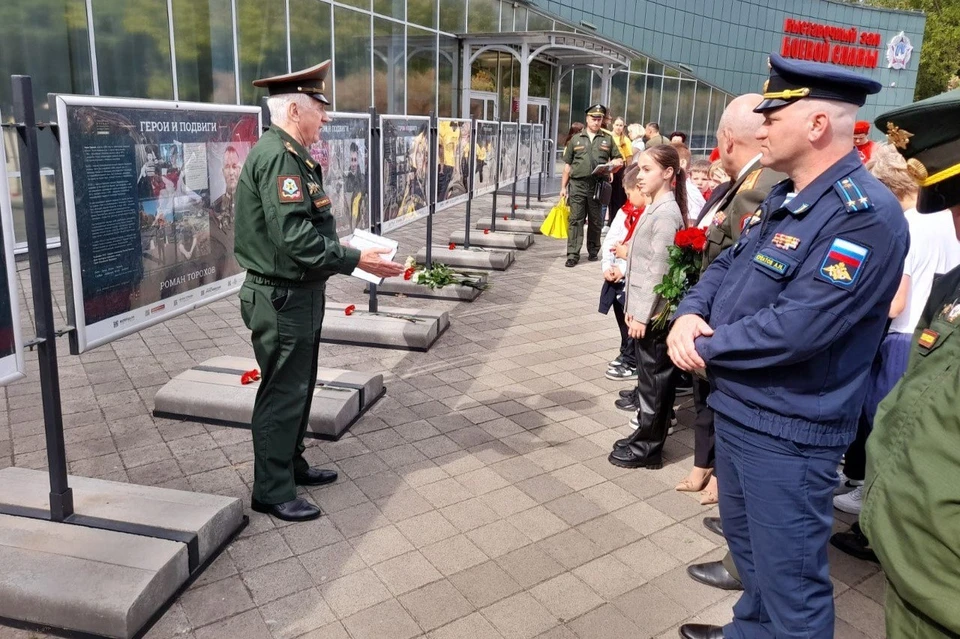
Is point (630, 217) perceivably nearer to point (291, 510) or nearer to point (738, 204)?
point (738, 204)

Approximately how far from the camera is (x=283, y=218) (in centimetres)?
321

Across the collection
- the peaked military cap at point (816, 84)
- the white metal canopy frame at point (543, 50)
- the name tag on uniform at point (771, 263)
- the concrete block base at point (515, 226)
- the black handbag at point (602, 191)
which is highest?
the white metal canopy frame at point (543, 50)

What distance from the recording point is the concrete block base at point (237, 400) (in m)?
4.49

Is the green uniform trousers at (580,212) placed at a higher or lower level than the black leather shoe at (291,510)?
higher

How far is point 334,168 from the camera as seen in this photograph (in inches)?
219

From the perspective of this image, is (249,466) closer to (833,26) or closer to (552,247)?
(552,247)

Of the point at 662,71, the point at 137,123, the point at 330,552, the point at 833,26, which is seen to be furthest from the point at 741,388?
the point at 833,26

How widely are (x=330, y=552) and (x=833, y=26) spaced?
49245mm

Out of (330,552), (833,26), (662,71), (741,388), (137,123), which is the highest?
(833,26)

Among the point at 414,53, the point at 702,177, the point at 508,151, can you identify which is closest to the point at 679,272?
the point at 702,177

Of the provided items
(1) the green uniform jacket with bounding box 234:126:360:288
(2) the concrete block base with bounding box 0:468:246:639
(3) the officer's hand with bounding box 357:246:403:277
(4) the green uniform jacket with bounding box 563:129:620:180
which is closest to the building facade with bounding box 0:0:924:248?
(1) the green uniform jacket with bounding box 234:126:360:288

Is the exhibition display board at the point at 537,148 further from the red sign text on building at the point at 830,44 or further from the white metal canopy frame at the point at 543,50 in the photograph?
the red sign text on building at the point at 830,44

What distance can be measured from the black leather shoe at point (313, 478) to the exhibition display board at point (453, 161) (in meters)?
4.73

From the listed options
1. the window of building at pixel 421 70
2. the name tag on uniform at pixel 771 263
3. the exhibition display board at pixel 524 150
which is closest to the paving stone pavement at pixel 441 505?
the name tag on uniform at pixel 771 263
